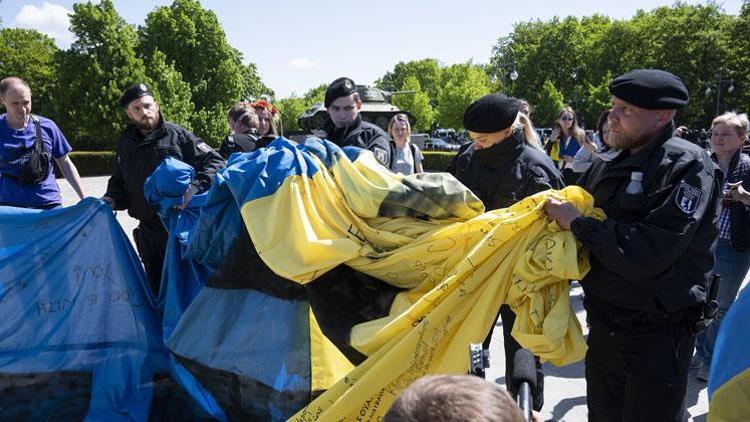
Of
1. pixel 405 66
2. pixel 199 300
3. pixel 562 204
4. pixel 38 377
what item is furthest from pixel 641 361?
pixel 405 66

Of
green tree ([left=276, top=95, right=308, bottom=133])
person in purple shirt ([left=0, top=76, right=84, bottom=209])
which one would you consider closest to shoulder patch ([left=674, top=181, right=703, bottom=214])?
person in purple shirt ([left=0, top=76, right=84, bottom=209])

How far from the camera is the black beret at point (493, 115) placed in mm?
3535

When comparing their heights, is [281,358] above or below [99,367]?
above

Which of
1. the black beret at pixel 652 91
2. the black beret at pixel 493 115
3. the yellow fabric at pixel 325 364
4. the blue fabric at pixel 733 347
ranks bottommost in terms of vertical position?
the yellow fabric at pixel 325 364

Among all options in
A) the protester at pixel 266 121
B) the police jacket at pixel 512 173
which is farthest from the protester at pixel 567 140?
the police jacket at pixel 512 173

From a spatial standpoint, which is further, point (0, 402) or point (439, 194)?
point (0, 402)

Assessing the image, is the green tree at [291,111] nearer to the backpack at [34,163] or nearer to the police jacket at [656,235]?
the backpack at [34,163]

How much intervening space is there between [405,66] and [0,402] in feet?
329

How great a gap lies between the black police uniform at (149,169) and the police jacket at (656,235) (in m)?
2.95

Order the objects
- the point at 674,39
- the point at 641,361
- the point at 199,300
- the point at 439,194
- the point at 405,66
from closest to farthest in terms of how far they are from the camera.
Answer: the point at 641,361 < the point at 439,194 < the point at 199,300 < the point at 674,39 < the point at 405,66

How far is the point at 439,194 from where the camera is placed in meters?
2.81

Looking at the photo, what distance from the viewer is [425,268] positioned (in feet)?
9.04

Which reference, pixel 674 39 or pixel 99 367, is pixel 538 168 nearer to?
pixel 99 367

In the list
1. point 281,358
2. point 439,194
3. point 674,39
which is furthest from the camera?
point 674,39
